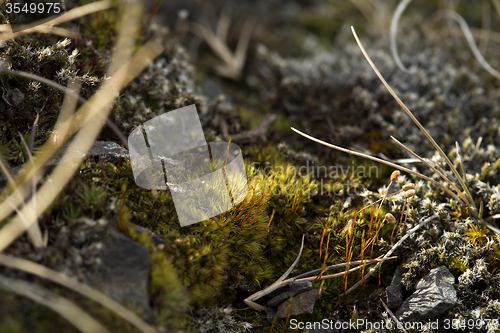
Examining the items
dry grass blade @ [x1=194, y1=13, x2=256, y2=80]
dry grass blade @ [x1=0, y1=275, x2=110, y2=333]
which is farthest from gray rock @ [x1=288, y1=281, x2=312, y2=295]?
dry grass blade @ [x1=194, y1=13, x2=256, y2=80]

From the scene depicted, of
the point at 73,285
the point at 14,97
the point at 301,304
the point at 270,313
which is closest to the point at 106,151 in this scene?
the point at 14,97

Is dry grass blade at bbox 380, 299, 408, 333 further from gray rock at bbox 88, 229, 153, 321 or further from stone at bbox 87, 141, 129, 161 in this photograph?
stone at bbox 87, 141, 129, 161

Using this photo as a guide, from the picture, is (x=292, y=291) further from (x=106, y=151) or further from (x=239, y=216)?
(x=106, y=151)

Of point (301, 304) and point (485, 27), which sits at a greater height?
point (485, 27)

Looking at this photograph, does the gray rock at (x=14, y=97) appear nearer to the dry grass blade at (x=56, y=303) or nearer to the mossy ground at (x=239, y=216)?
the mossy ground at (x=239, y=216)

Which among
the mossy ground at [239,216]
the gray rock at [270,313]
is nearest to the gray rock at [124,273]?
the mossy ground at [239,216]

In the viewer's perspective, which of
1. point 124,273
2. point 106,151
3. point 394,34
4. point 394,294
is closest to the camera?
point 124,273
